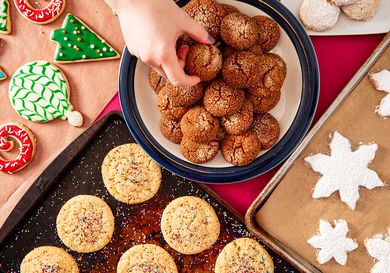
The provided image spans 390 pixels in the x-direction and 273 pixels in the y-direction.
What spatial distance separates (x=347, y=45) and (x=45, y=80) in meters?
0.96

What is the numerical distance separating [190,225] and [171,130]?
0.34m

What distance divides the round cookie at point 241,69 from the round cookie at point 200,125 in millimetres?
111

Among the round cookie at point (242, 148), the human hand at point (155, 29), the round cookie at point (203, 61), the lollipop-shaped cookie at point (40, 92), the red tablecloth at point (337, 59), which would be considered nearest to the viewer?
the human hand at point (155, 29)

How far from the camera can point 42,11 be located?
1.57 m

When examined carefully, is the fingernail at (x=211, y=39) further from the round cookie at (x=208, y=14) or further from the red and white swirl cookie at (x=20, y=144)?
the red and white swirl cookie at (x=20, y=144)

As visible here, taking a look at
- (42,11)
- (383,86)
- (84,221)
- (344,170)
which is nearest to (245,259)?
(344,170)

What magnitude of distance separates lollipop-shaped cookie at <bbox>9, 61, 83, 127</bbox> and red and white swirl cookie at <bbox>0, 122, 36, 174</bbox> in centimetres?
5

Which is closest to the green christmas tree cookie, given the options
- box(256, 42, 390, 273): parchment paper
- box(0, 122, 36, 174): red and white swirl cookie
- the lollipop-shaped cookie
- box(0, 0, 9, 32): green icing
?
box(0, 0, 9, 32): green icing

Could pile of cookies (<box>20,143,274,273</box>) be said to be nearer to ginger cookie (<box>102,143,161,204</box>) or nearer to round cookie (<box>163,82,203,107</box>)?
ginger cookie (<box>102,143,161,204</box>)

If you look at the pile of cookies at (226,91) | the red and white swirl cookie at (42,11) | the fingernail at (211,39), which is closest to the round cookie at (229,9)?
the pile of cookies at (226,91)

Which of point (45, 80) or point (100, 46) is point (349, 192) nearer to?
point (100, 46)

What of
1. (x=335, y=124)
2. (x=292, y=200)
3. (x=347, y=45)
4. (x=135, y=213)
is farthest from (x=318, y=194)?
(x=135, y=213)

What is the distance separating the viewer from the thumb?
1.11 metres

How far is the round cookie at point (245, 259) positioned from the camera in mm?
1478
